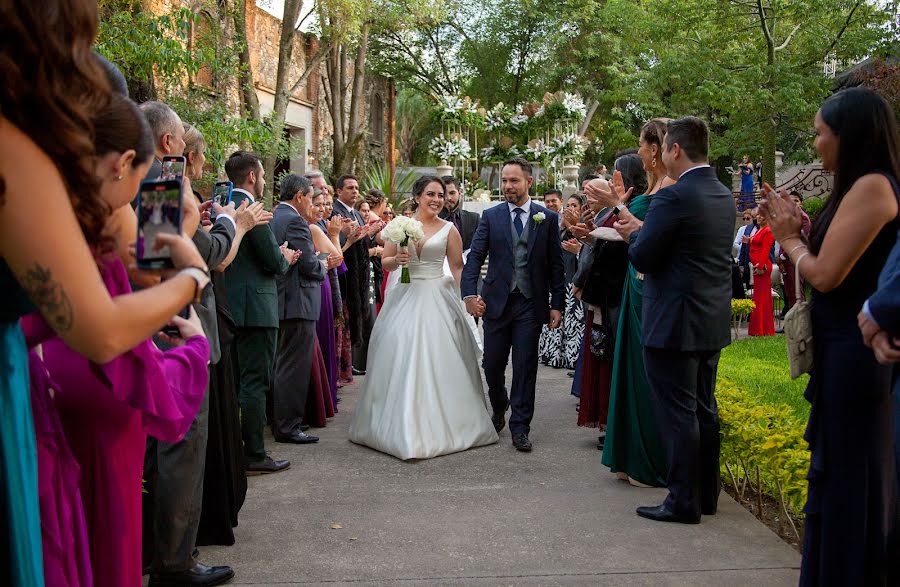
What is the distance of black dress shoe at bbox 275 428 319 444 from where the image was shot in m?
7.54

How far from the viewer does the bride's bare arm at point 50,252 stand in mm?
1889

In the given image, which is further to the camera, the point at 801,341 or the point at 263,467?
the point at 263,467

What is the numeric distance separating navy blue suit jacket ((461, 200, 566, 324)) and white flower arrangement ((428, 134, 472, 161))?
678cm

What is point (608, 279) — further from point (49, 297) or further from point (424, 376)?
point (49, 297)

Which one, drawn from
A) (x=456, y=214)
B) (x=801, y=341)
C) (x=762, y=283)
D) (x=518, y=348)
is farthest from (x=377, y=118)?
(x=801, y=341)

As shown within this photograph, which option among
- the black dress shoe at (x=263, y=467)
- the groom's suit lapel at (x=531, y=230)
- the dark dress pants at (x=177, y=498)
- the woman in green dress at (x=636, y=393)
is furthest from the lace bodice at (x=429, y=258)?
the dark dress pants at (x=177, y=498)

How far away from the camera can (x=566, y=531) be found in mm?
5211

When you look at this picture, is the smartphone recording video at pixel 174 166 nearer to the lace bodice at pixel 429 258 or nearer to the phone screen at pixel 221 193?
the phone screen at pixel 221 193

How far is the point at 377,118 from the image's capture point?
3550 cm

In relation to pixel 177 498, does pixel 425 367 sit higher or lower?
higher

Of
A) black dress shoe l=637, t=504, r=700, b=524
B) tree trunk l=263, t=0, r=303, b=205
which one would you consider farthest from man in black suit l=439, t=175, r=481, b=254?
tree trunk l=263, t=0, r=303, b=205

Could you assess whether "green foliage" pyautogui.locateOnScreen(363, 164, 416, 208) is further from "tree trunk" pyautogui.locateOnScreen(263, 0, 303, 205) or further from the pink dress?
the pink dress

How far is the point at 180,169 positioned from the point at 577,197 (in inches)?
326

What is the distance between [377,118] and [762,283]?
77.2 ft
